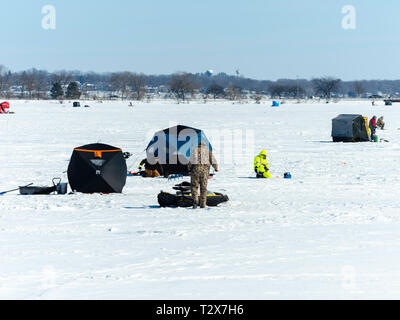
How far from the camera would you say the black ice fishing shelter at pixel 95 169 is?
1520cm

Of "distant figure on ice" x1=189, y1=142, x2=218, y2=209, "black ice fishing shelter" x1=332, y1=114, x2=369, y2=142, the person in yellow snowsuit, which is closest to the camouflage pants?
"distant figure on ice" x1=189, y1=142, x2=218, y2=209

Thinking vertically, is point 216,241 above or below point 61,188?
below

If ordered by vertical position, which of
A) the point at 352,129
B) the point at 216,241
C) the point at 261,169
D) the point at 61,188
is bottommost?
the point at 216,241

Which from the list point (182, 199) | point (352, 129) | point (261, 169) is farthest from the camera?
point (352, 129)

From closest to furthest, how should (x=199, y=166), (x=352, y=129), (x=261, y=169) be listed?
1. (x=199, y=166)
2. (x=261, y=169)
3. (x=352, y=129)

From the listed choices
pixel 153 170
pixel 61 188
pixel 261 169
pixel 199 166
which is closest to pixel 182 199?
pixel 199 166

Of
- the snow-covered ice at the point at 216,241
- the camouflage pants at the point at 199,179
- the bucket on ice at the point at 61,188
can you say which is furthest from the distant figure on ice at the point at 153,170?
the camouflage pants at the point at 199,179

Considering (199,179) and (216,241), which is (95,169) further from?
(216,241)

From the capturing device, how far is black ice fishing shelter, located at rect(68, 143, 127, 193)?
15.2m

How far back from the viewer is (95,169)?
50.1 ft

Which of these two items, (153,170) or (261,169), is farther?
(153,170)

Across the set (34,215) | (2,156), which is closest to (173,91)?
(2,156)
